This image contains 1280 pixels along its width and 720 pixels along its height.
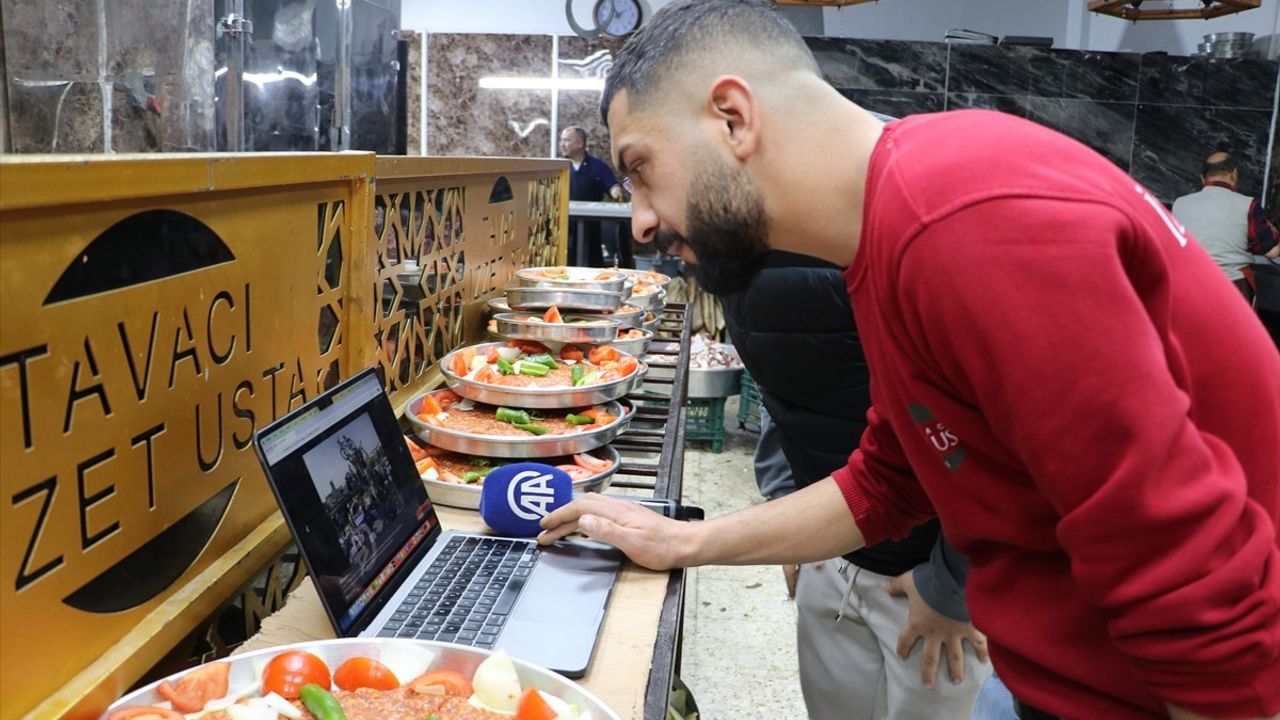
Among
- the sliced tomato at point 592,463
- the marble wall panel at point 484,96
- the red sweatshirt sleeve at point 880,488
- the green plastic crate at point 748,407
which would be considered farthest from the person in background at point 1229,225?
the red sweatshirt sleeve at point 880,488

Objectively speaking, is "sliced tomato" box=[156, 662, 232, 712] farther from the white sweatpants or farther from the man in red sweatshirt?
the white sweatpants

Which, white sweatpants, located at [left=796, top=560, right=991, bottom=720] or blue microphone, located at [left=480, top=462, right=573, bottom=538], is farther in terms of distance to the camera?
white sweatpants, located at [left=796, top=560, right=991, bottom=720]

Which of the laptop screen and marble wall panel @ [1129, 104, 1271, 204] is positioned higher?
marble wall panel @ [1129, 104, 1271, 204]

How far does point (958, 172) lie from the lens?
86cm

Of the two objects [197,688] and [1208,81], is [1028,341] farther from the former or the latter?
[1208,81]

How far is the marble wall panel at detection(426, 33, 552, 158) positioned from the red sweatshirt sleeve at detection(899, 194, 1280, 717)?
9226mm

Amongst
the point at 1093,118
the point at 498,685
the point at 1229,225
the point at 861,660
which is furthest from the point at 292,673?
the point at 1093,118

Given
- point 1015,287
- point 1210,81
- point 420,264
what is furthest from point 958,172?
point 1210,81

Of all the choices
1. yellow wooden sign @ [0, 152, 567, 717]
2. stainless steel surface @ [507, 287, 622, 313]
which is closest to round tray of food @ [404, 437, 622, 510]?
yellow wooden sign @ [0, 152, 567, 717]

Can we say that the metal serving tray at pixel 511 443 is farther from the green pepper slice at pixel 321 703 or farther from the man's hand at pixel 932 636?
the green pepper slice at pixel 321 703

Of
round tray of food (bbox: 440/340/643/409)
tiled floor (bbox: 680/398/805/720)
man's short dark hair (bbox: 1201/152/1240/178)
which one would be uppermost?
man's short dark hair (bbox: 1201/152/1240/178)

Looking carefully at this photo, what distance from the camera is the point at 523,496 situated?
154 centimetres

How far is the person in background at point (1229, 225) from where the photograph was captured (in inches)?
278

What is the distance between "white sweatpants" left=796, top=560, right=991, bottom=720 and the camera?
203 centimetres
